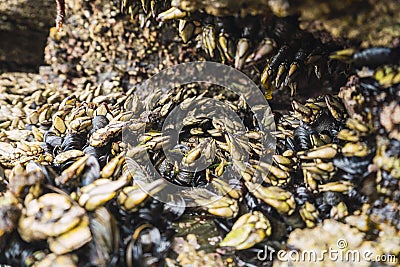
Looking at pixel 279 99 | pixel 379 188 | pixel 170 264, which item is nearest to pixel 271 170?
pixel 379 188

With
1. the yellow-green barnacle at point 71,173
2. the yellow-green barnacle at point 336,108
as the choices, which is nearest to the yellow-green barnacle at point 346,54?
the yellow-green barnacle at point 336,108

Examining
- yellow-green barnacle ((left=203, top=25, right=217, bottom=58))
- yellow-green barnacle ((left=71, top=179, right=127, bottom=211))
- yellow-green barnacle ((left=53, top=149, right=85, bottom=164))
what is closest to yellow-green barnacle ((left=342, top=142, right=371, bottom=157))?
yellow-green barnacle ((left=203, top=25, right=217, bottom=58))

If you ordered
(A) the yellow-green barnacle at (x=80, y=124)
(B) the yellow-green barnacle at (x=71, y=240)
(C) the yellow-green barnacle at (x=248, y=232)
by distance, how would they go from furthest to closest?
1. (A) the yellow-green barnacle at (x=80, y=124)
2. (C) the yellow-green barnacle at (x=248, y=232)
3. (B) the yellow-green barnacle at (x=71, y=240)

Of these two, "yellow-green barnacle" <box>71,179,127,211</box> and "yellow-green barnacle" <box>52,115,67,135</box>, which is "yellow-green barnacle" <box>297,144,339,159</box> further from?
"yellow-green barnacle" <box>52,115,67,135</box>

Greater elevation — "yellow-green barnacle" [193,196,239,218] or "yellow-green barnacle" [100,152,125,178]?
"yellow-green barnacle" [100,152,125,178]

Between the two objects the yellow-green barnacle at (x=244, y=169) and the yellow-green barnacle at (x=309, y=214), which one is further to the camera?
the yellow-green barnacle at (x=244, y=169)

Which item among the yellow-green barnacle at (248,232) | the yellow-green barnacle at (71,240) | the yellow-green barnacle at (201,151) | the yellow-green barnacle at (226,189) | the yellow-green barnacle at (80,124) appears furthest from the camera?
the yellow-green barnacle at (80,124)

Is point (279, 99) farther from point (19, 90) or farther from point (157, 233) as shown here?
point (19, 90)

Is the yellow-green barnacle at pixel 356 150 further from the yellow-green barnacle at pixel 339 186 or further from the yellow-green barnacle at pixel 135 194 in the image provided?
the yellow-green barnacle at pixel 135 194
